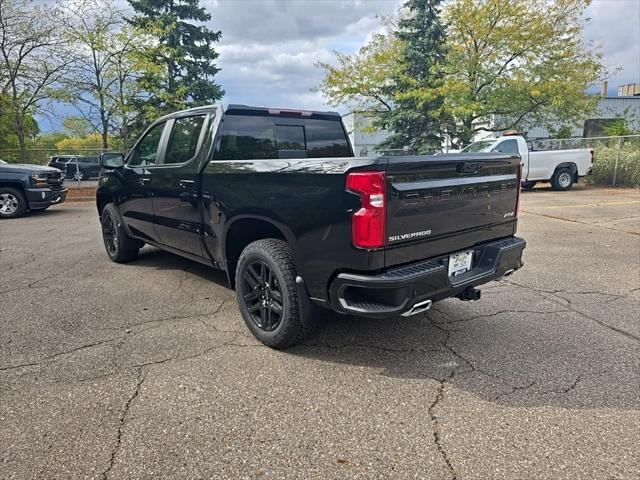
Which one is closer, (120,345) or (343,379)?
(343,379)

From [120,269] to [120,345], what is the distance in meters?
2.59

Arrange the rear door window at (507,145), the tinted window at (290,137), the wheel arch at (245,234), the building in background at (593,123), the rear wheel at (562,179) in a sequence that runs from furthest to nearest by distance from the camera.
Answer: the building in background at (593,123)
the rear wheel at (562,179)
the rear door window at (507,145)
the tinted window at (290,137)
the wheel arch at (245,234)

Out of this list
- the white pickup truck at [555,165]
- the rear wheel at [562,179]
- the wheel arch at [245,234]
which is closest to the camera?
the wheel arch at [245,234]

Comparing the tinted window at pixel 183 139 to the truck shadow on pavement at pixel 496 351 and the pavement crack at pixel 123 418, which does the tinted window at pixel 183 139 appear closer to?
the truck shadow on pavement at pixel 496 351

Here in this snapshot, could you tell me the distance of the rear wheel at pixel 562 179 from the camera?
15617 mm

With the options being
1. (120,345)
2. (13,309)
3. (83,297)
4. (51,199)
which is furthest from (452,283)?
(51,199)

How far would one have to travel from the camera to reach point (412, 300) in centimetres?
276

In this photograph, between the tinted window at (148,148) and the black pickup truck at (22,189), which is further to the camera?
the black pickup truck at (22,189)

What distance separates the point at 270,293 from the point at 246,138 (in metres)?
1.65

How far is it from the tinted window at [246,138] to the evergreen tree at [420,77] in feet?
52.1

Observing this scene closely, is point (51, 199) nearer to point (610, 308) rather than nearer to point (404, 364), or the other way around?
point (404, 364)

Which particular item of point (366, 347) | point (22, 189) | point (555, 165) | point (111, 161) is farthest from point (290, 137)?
point (555, 165)

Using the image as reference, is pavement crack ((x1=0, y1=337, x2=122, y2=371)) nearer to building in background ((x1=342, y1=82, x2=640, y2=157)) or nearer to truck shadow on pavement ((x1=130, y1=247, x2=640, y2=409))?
truck shadow on pavement ((x1=130, y1=247, x2=640, y2=409))

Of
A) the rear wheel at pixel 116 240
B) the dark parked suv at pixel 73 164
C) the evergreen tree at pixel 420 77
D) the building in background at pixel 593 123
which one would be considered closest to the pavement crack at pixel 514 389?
the rear wheel at pixel 116 240
